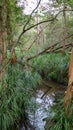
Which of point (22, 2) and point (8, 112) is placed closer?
point (8, 112)

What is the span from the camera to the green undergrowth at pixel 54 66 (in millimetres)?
11383

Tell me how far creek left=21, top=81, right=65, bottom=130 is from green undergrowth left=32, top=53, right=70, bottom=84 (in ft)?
1.45

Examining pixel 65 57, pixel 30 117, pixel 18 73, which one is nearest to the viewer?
pixel 30 117

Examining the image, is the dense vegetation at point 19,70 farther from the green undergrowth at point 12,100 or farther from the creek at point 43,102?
the creek at point 43,102

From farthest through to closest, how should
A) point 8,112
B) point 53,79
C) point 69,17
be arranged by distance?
point 69,17 < point 53,79 < point 8,112

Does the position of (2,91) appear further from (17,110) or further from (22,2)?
(22,2)

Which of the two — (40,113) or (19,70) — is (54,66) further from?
(40,113)

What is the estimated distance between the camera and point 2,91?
241 inches

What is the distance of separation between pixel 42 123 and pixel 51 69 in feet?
18.9

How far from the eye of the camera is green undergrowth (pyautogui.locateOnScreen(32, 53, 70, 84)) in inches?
448

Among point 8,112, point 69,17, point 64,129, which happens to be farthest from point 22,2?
point 69,17

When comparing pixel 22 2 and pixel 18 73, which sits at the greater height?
pixel 22 2

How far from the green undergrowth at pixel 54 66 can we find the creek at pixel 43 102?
0.44 m

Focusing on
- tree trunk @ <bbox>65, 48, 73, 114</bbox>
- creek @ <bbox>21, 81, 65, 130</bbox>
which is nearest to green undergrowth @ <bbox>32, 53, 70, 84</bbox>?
creek @ <bbox>21, 81, 65, 130</bbox>
